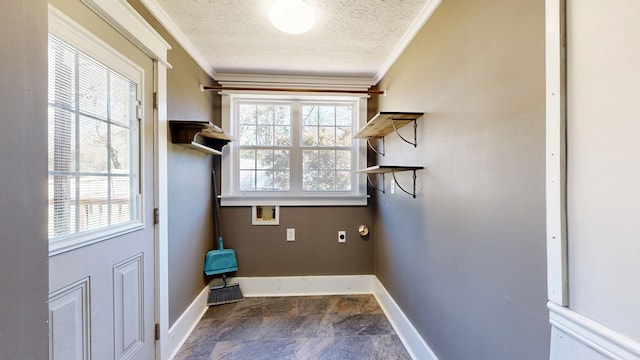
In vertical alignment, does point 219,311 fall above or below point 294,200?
below

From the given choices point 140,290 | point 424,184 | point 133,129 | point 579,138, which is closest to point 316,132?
point 424,184

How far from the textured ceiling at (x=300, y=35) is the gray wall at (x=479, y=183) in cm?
25

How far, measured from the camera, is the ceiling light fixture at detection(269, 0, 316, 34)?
60.7 inches

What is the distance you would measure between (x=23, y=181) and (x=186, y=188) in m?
1.67

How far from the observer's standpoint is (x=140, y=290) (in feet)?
5.09

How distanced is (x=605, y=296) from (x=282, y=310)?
236 centimetres

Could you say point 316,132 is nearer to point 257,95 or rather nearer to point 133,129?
point 257,95

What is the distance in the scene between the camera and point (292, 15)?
5.20 ft

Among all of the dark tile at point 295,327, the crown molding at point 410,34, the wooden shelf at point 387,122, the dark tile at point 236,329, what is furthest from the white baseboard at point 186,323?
the crown molding at point 410,34

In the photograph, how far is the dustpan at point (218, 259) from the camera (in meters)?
2.60

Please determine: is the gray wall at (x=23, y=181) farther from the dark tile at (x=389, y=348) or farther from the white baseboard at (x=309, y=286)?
the white baseboard at (x=309, y=286)

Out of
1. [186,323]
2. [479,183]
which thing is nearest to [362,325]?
[186,323]

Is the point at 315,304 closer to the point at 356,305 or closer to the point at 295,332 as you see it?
the point at 356,305

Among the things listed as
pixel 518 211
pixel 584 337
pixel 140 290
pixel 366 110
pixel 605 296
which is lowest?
pixel 140 290
